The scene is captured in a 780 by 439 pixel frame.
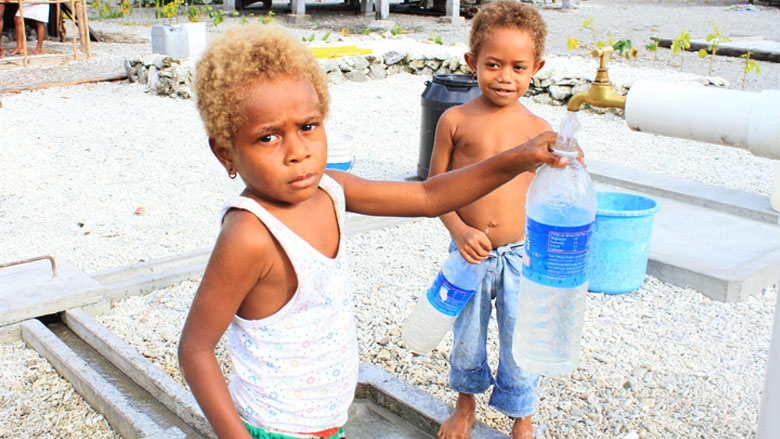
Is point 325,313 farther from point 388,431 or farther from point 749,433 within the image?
point 749,433

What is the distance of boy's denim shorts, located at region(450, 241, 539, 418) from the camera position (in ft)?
8.32

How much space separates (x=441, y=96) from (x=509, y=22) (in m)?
2.99

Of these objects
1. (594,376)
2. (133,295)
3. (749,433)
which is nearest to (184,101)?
(133,295)

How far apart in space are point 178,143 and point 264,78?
626 centimetres

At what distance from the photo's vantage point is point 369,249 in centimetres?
483

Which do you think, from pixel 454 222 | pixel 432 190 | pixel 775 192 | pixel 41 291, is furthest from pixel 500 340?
pixel 775 192

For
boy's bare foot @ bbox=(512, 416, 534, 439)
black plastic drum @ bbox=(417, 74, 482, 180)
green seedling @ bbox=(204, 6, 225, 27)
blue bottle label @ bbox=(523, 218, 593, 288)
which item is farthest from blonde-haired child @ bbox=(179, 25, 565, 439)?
green seedling @ bbox=(204, 6, 225, 27)

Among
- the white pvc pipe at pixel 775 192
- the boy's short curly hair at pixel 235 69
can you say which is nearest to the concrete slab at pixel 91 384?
the boy's short curly hair at pixel 235 69

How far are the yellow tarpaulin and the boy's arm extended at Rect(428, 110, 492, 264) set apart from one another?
7.97 metres

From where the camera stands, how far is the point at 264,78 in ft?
5.10

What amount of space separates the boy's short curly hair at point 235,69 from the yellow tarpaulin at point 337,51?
895 centimetres

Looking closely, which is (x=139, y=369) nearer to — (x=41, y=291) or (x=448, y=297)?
(x=41, y=291)

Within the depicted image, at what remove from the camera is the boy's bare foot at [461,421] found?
263 cm

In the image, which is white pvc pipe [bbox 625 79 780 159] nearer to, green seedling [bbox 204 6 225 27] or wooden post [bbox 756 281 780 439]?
wooden post [bbox 756 281 780 439]
